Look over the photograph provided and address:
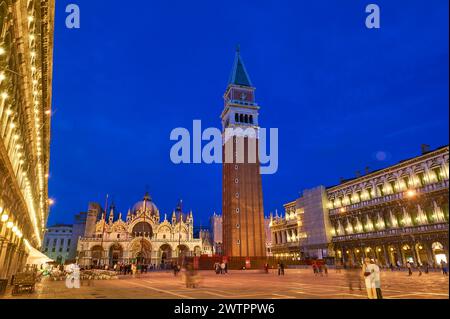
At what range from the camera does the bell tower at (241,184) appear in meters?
56.5

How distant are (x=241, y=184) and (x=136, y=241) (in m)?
37.3

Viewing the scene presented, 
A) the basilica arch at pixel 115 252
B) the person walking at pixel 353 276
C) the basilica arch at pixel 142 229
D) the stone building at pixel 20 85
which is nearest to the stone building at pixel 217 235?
the basilica arch at pixel 142 229

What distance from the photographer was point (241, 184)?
5938 centimetres

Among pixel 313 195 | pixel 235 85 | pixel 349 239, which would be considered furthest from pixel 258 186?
pixel 235 85

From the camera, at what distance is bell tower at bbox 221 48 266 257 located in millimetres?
56509

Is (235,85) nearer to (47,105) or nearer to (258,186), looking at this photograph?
(258,186)

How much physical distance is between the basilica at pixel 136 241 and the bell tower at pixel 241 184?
21.8 meters

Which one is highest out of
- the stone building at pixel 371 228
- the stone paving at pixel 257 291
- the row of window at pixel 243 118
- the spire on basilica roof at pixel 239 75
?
the spire on basilica roof at pixel 239 75

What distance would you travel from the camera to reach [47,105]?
18.9 meters

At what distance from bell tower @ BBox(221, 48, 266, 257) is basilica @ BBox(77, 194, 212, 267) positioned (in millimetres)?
21755

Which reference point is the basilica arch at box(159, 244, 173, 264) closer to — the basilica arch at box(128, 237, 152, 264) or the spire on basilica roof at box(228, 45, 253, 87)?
the basilica arch at box(128, 237, 152, 264)

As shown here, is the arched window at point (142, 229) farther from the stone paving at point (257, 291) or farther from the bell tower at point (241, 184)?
the stone paving at point (257, 291)

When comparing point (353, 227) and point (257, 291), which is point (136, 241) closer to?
point (353, 227)
